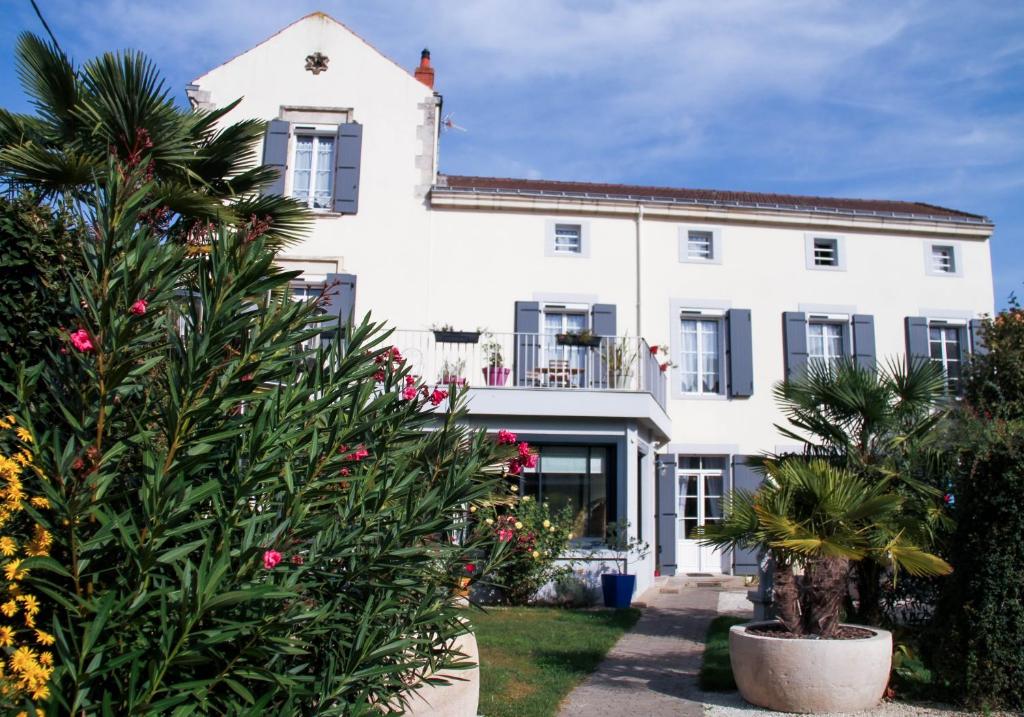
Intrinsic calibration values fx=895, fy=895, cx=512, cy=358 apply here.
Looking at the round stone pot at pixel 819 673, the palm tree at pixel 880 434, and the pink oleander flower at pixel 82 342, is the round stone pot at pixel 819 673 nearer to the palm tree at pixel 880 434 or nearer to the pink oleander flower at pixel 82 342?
the palm tree at pixel 880 434

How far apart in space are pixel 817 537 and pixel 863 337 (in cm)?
1176

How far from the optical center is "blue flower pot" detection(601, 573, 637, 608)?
12875mm

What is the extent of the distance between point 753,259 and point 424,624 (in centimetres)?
1572

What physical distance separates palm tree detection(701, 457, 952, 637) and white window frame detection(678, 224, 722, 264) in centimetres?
1062

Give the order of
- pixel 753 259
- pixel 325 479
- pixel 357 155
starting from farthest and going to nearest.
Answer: pixel 753 259, pixel 357 155, pixel 325 479

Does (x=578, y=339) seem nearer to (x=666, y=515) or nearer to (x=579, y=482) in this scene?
(x=579, y=482)

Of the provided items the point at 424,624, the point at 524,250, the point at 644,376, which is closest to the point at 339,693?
the point at 424,624

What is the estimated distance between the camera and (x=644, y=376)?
15109 millimetres

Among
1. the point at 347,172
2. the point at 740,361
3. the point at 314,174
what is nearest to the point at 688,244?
the point at 740,361

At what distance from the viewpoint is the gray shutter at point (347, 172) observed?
16578mm


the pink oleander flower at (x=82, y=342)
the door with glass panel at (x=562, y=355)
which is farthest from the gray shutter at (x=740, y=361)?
the pink oleander flower at (x=82, y=342)

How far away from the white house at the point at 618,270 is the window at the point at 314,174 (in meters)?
0.04

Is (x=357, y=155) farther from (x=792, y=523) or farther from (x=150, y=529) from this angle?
(x=150, y=529)

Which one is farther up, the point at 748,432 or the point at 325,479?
the point at 748,432
